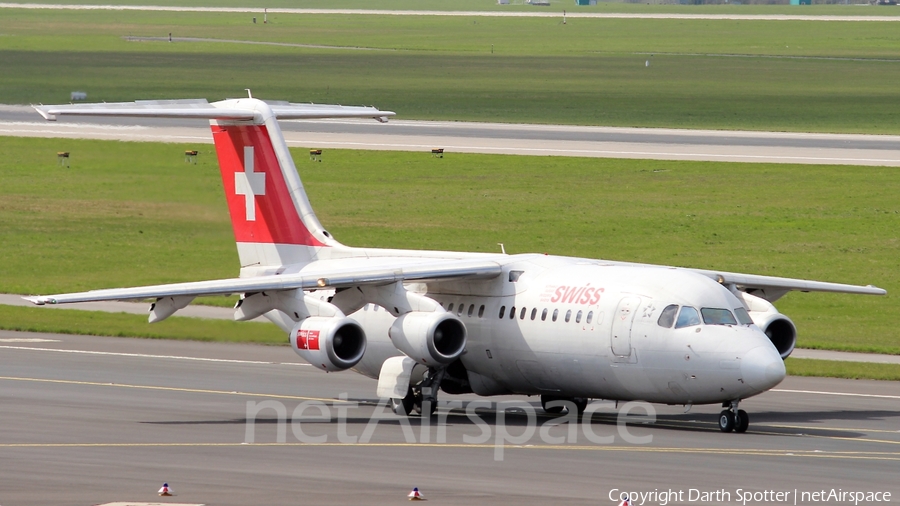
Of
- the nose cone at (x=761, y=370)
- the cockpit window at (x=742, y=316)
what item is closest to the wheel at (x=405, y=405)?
the cockpit window at (x=742, y=316)

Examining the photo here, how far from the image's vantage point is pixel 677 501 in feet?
72.4

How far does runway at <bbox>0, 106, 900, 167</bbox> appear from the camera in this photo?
74.9 m

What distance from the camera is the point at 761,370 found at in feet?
91.1

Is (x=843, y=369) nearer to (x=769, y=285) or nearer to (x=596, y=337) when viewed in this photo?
(x=769, y=285)

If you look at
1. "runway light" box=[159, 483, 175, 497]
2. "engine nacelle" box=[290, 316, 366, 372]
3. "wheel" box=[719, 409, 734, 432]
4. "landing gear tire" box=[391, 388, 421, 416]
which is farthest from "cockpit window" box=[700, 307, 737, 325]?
"runway light" box=[159, 483, 175, 497]

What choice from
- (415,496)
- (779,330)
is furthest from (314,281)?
(779,330)

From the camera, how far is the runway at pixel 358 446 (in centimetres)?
2323

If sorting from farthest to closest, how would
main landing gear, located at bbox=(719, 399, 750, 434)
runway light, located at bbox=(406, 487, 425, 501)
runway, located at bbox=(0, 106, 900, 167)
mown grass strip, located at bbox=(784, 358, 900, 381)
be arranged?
runway, located at bbox=(0, 106, 900, 167), mown grass strip, located at bbox=(784, 358, 900, 381), main landing gear, located at bbox=(719, 399, 750, 434), runway light, located at bbox=(406, 487, 425, 501)

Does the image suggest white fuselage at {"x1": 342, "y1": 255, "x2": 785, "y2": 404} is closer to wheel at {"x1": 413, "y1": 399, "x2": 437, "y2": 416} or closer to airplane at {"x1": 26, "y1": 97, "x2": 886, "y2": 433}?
airplane at {"x1": 26, "y1": 97, "x2": 886, "y2": 433}

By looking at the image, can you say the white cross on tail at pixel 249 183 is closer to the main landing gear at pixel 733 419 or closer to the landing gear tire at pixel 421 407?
the landing gear tire at pixel 421 407

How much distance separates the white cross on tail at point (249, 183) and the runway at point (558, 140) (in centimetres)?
3546

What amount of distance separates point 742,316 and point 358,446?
760 cm

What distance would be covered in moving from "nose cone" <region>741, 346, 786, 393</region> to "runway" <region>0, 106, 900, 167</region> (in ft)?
147

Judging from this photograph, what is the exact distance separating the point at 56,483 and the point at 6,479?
3.01ft
